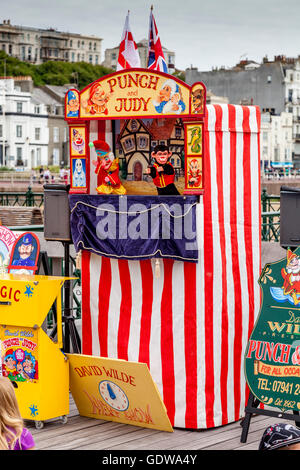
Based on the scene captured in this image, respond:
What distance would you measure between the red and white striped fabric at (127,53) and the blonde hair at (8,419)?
3051 millimetres

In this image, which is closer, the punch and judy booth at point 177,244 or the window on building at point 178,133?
the punch and judy booth at point 177,244

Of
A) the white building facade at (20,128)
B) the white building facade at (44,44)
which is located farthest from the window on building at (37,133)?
the white building facade at (44,44)

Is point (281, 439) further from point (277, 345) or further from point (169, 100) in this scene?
point (169, 100)

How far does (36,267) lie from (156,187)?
971 mm

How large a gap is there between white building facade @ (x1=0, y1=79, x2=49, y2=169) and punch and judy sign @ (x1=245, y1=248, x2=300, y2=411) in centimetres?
6726

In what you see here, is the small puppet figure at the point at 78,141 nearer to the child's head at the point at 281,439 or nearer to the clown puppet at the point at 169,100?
the clown puppet at the point at 169,100

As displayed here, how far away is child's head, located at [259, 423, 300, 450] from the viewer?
135 inches

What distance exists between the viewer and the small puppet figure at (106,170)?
5781 millimetres

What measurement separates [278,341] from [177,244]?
0.86 metres

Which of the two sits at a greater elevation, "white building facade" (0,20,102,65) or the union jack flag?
"white building facade" (0,20,102,65)

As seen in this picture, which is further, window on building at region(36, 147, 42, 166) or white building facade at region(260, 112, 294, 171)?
white building facade at region(260, 112, 294, 171)

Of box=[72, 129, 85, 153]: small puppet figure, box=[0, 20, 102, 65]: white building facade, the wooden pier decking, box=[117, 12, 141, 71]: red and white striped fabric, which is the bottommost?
the wooden pier decking

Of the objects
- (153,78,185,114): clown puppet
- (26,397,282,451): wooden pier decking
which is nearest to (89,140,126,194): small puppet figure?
(153,78,185,114): clown puppet

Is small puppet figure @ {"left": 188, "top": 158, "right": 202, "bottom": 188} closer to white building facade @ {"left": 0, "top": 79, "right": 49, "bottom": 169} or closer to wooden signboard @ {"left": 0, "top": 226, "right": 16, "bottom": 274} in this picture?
wooden signboard @ {"left": 0, "top": 226, "right": 16, "bottom": 274}
